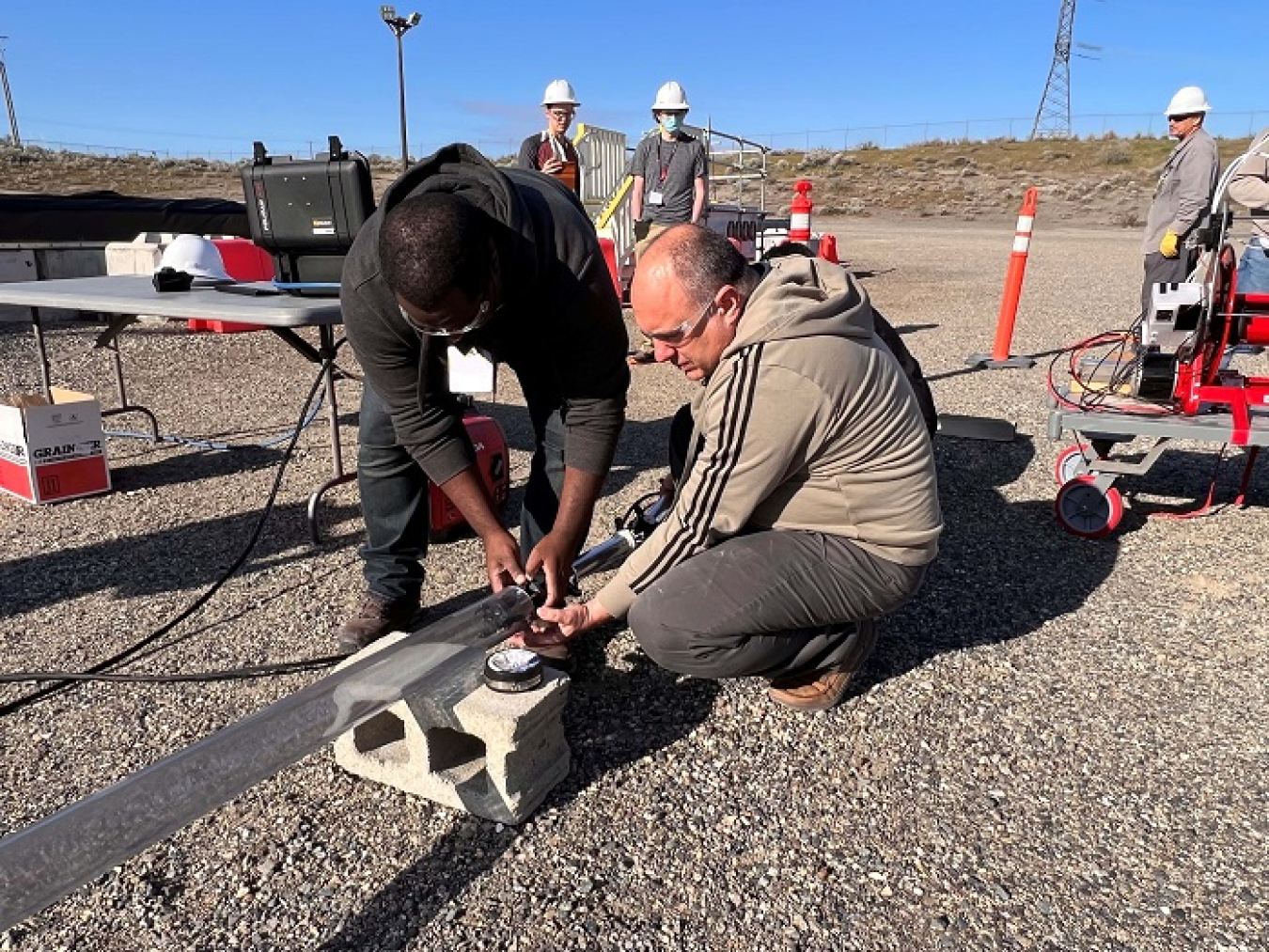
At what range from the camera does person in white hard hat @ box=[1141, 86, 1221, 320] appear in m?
6.16

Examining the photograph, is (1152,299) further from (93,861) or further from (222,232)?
(222,232)

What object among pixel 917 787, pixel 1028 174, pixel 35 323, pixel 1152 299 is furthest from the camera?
pixel 1028 174

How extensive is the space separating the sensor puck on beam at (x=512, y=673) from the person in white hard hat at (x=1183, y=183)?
5.46 metres

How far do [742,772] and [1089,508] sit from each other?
2478mm

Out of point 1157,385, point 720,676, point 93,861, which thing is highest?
point 1157,385

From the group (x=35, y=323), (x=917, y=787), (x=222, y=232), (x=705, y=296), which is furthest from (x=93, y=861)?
(x=222, y=232)

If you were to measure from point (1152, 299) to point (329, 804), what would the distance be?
3.96 meters

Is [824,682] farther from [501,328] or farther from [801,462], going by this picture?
[501,328]

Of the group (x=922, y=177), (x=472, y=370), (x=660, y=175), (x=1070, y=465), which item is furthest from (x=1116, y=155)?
(x=472, y=370)

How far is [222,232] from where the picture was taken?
35.0 ft

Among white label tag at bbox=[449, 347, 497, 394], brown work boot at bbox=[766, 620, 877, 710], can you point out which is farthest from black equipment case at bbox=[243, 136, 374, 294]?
brown work boot at bbox=[766, 620, 877, 710]

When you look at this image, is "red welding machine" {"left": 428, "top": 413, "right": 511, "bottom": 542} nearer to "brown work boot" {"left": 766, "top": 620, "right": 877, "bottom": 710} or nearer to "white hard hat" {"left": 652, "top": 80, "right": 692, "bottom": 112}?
"brown work boot" {"left": 766, "top": 620, "right": 877, "bottom": 710}

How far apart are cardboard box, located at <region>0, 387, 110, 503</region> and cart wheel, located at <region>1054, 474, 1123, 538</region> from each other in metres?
4.53

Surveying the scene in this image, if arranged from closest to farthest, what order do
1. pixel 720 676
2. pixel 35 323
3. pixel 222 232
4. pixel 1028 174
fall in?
1. pixel 720 676
2. pixel 35 323
3. pixel 222 232
4. pixel 1028 174
